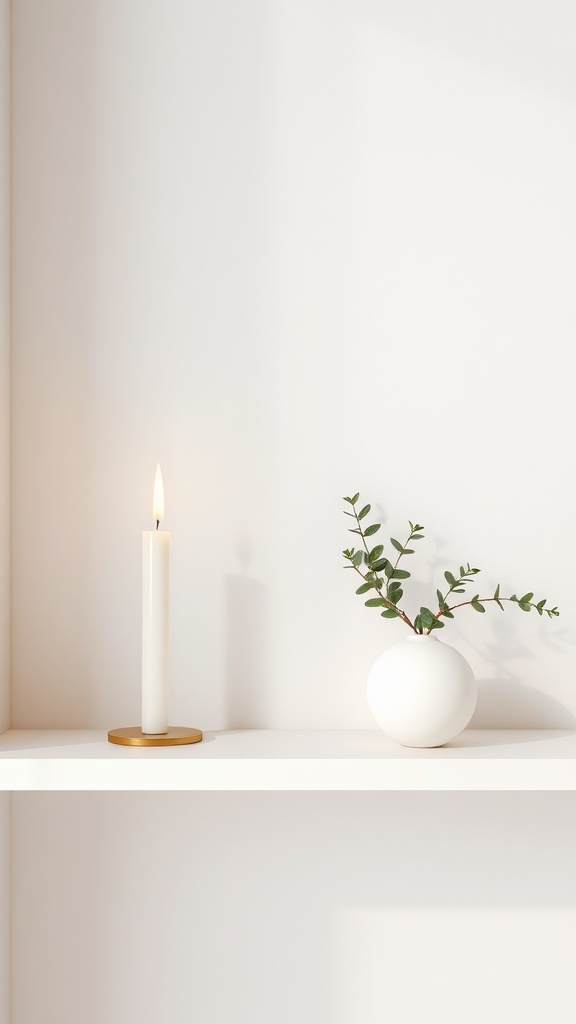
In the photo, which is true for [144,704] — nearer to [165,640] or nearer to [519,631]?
[165,640]

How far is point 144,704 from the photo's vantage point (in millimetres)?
810

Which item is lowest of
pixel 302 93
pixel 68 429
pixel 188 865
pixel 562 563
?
pixel 188 865

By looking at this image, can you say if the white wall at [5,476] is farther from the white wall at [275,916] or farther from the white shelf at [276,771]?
the white shelf at [276,771]

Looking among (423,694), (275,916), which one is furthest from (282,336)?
(275,916)

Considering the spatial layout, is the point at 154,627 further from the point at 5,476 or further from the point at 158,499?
the point at 5,476

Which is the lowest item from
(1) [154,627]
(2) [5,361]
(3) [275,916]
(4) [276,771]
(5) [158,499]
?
(3) [275,916]

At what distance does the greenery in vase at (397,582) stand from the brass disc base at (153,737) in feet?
0.61

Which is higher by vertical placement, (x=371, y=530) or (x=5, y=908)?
(x=371, y=530)

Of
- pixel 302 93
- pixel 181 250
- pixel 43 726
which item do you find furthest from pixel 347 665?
pixel 302 93

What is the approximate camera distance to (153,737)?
792 mm

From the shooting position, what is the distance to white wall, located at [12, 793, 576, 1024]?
894mm

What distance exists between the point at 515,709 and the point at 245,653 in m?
0.26

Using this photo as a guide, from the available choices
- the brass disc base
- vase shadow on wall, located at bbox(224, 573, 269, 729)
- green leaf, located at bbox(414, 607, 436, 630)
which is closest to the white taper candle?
the brass disc base

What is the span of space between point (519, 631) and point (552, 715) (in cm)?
8
